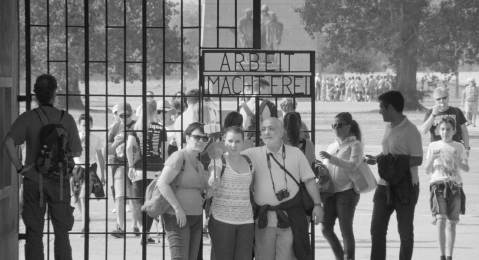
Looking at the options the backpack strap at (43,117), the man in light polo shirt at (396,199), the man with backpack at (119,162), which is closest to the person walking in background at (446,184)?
the man in light polo shirt at (396,199)

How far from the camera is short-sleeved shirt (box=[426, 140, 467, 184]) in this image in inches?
372

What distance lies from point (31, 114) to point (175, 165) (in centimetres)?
128

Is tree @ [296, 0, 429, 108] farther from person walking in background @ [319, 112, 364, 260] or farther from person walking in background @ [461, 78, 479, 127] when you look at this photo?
person walking in background @ [319, 112, 364, 260]

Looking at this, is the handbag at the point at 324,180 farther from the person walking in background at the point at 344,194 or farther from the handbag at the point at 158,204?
the handbag at the point at 158,204

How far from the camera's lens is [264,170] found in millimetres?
7586

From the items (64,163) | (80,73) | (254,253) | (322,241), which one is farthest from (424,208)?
(80,73)

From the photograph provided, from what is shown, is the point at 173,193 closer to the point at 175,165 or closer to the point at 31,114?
the point at 175,165

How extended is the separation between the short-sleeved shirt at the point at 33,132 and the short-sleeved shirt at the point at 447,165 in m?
3.84

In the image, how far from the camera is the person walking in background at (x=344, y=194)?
29.1 feet

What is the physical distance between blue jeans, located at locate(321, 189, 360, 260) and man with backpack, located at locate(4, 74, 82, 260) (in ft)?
8.66

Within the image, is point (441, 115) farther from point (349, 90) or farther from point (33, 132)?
point (349, 90)

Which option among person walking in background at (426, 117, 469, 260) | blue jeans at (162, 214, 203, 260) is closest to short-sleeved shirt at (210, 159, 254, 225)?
blue jeans at (162, 214, 203, 260)

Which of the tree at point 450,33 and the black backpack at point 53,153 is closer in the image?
the black backpack at point 53,153

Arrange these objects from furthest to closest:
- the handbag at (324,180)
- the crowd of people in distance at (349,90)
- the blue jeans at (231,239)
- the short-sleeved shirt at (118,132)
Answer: the crowd of people in distance at (349,90) → the short-sleeved shirt at (118,132) → the handbag at (324,180) → the blue jeans at (231,239)
